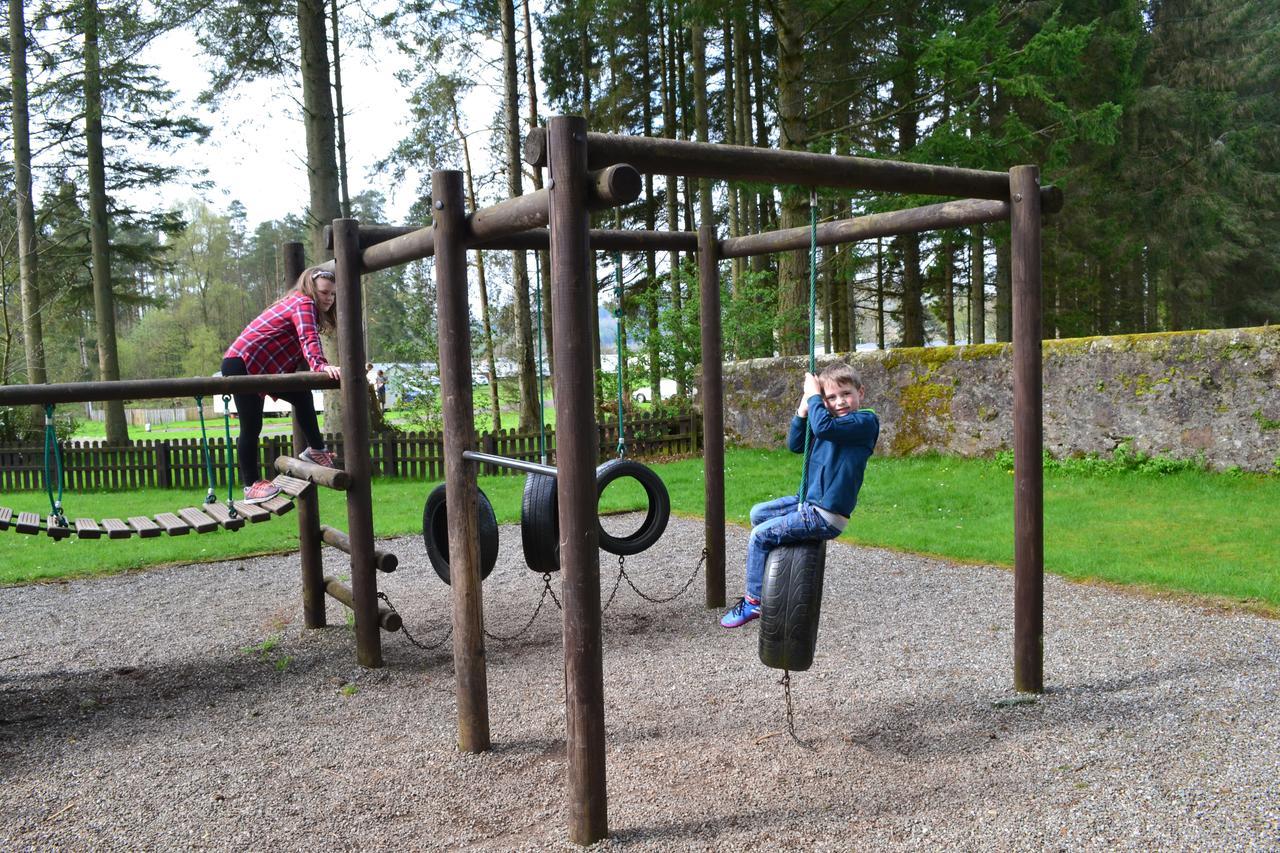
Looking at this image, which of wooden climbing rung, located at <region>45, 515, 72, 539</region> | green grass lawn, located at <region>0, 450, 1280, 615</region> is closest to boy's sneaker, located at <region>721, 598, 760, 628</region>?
green grass lawn, located at <region>0, 450, 1280, 615</region>

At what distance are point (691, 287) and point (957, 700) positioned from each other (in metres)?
12.0

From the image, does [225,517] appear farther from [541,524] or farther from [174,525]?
[541,524]

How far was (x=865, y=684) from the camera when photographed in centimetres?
452

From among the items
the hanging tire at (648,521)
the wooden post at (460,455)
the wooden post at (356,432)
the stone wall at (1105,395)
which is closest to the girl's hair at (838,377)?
the wooden post at (460,455)

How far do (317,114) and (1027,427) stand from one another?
10.8 m

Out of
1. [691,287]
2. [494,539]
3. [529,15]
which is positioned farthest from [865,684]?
[529,15]

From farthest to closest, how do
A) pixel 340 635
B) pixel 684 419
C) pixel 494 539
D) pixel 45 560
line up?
pixel 684 419, pixel 45 560, pixel 340 635, pixel 494 539

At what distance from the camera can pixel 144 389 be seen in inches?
175

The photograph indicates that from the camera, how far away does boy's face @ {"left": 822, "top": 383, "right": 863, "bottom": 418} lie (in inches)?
150

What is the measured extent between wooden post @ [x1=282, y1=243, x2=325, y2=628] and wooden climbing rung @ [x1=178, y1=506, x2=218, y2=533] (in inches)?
31.7

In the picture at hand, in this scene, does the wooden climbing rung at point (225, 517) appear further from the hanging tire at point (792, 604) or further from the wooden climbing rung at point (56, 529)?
the hanging tire at point (792, 604)

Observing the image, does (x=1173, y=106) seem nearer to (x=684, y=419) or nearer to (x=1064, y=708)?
(x=684, y=419)

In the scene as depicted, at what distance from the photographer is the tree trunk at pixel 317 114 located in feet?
40.0

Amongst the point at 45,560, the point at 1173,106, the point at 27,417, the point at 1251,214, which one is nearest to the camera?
the point at 45,560
